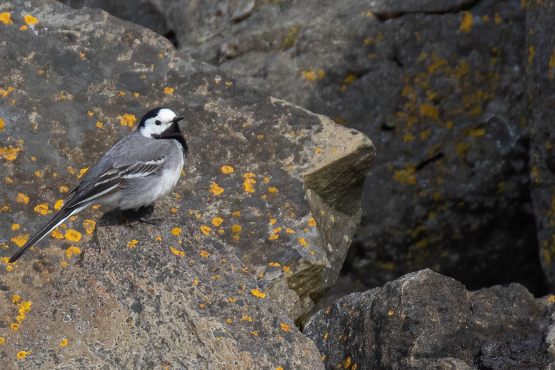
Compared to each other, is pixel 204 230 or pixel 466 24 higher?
pixel 204 230

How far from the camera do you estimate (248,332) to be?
11.3ft

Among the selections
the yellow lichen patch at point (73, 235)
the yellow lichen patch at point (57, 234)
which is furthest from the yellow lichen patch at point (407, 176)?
the yellow lichen patch at point (57, 234)

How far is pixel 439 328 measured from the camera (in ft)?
13.6

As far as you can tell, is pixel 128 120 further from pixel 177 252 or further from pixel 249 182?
pixel 177 252

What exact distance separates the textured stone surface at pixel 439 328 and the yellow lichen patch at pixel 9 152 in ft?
10.8

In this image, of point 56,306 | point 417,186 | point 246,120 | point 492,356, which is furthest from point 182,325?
point 417,186

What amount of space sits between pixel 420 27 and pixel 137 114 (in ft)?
11.7

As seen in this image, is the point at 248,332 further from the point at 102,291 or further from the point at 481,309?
the point at 481,309

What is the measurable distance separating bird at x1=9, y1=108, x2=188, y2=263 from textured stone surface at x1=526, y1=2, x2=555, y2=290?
3615mm

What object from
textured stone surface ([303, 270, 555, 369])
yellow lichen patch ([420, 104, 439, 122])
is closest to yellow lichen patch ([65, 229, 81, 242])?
textured stone surface ([303, 270, 555, 369])

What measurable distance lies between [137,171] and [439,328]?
2.66m

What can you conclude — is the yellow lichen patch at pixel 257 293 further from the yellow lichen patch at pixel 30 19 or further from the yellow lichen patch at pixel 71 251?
the yellow lichen patch at pixel 30 19

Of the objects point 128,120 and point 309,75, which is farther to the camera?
point 309,75

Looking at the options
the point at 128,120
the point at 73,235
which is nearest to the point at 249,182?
the point at 128,120
